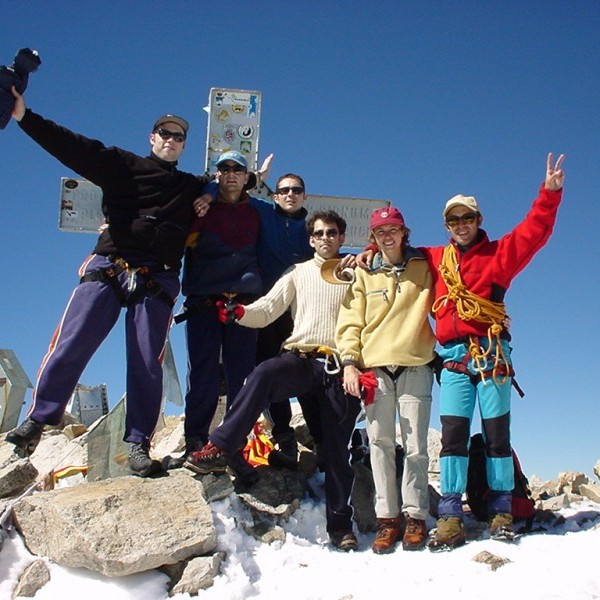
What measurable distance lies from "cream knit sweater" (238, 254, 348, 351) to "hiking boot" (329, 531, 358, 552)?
159 centimetres

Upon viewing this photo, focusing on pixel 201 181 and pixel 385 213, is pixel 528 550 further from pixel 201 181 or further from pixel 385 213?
pixel 201 181

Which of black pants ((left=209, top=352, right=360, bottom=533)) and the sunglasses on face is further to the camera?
the sunglasses on face

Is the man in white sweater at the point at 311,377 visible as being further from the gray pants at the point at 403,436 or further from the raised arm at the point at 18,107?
the raised arm at the point at 18,107

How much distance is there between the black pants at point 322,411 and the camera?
5.29m

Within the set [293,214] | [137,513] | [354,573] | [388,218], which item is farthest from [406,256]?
[137,513]

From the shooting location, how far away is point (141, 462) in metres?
5.46

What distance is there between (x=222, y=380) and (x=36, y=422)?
1.99m

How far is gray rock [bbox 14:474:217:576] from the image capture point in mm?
4395

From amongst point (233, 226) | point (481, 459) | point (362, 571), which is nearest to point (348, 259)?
point (233, 226)

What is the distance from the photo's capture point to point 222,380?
6.73 m

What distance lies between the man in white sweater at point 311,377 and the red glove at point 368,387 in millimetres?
238

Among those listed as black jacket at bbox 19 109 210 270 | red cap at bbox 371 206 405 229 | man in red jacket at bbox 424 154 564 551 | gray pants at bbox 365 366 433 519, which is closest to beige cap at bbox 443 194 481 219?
man in red jacket at bbox 424 154 564 551

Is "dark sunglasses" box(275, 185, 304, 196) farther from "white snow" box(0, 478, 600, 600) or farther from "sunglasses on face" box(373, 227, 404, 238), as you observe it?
"white snow" box(0, 478, 600, 600)

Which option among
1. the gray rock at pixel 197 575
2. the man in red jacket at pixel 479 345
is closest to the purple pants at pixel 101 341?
the gray rock at pixel 197 575
